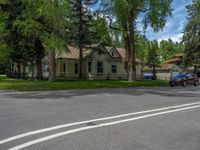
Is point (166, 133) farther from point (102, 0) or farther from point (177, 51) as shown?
point (177, 51)

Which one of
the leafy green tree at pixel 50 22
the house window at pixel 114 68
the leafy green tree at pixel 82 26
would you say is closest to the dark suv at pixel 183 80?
the leafy green tree at pixel 82 26

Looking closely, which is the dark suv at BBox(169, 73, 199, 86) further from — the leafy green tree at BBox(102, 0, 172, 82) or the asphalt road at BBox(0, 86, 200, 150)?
the asphalt road at BBox(0, 86, 200, 150)

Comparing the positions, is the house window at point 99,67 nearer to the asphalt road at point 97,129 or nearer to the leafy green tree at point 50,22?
the leafy green tree at point 50,22

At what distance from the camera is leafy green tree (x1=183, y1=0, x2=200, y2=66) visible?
55438 millimetres

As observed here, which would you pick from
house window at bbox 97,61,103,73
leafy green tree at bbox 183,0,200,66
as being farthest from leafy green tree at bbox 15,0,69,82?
leafy green tree at bbox 183,0,200,66

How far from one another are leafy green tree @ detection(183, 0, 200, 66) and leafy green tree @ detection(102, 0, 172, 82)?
86.5 ft

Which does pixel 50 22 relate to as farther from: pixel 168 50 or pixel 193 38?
pixel 168 50

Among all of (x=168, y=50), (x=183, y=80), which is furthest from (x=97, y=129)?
(x=168, y=50)

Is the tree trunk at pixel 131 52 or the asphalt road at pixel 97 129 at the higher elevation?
the tree trunk at pixel 131 52

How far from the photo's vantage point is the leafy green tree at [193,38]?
182 ft

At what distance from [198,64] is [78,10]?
2985cm

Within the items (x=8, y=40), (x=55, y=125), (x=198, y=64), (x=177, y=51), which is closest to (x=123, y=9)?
(x=8, y=40)

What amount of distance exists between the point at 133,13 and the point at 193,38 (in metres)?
28.9

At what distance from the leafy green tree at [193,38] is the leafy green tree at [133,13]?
26.4m
